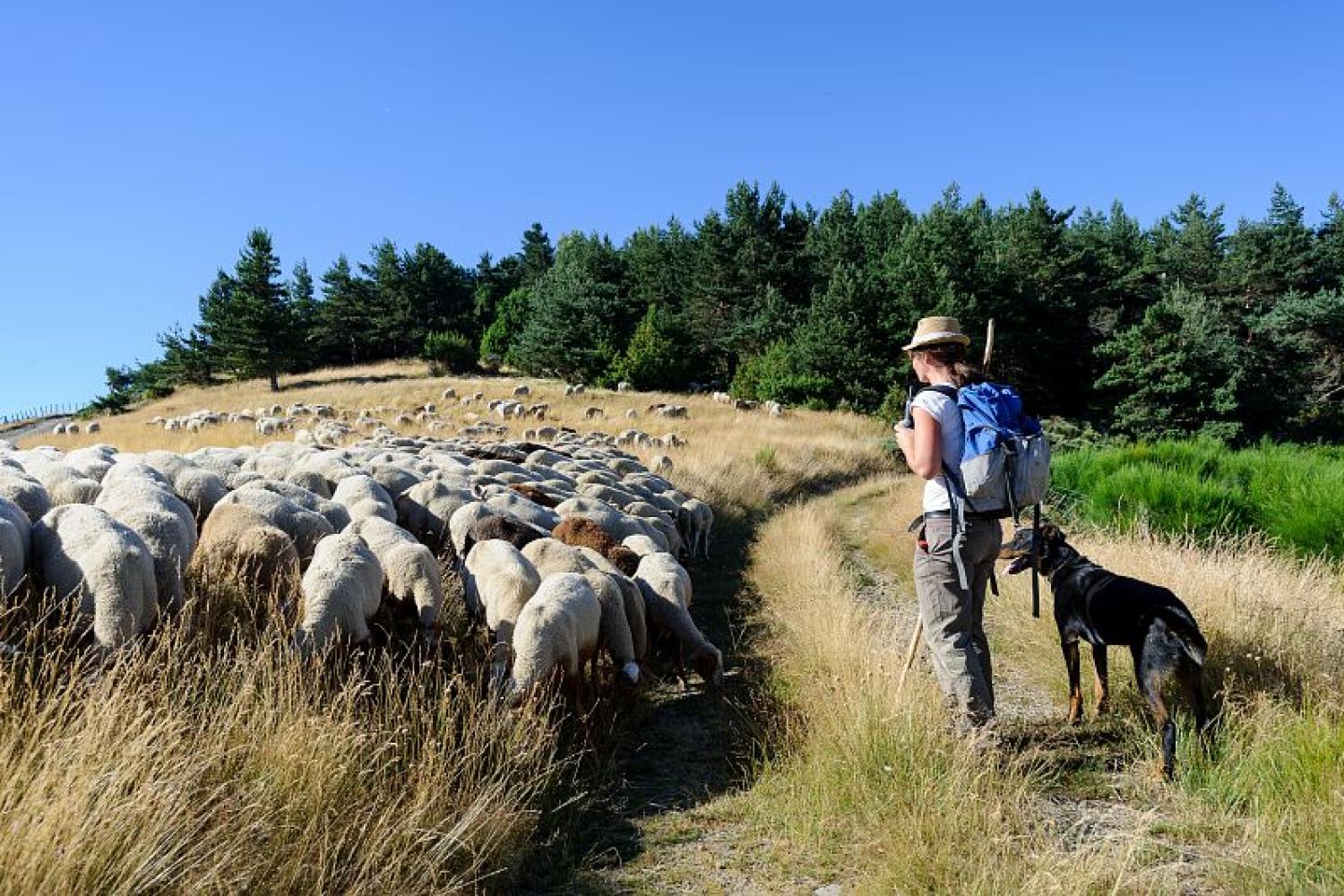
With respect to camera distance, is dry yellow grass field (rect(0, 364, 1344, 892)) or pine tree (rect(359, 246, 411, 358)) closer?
dry yellow grass field (rect(0, 364, 1344, 892))

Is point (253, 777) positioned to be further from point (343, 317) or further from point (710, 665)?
point (343, 317)

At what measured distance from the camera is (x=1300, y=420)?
41.6 metres

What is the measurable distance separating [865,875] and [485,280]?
3400 inches

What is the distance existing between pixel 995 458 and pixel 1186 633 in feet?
4.80

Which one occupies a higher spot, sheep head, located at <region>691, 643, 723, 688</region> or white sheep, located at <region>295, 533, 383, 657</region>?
white sheep, located at <region>295, 533, 383, 657</region>

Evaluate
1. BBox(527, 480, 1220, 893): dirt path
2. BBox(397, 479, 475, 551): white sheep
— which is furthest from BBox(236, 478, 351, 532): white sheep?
BBox(527, 480, 1220, 893): dirt path

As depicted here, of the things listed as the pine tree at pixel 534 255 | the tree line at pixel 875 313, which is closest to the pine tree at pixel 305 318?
the tree line at pixel 875 313

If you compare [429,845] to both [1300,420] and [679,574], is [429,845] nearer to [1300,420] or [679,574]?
[679,574]

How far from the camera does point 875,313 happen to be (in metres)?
43.1

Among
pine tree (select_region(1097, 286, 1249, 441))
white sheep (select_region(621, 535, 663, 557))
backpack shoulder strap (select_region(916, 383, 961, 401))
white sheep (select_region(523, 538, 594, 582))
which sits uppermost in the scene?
backpack shoulder strap (select_region(916, 383, 961, 401))

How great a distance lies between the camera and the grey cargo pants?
509 centimetres

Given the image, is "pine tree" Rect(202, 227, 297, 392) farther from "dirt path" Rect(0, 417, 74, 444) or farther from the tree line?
"dirt path" Rect(0, 417, 74, 444)

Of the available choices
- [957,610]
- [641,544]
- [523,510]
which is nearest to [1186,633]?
[957,610]

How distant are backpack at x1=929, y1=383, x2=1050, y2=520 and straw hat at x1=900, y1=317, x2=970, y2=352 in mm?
288
